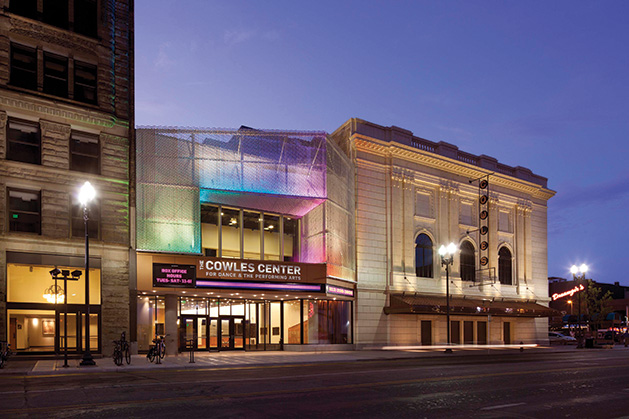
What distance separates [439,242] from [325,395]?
108 ft

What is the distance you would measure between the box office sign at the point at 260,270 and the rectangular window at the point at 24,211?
860 cm

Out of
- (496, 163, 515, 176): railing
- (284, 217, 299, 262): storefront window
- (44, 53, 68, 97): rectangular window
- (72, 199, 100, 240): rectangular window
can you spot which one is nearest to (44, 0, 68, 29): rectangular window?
(44, 53, 68, 97): rectangular window

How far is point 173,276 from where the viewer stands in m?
29.9

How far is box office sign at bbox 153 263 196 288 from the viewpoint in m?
29.7

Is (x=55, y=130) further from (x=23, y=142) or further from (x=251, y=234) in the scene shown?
(x=251, y=234)

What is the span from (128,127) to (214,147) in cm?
496

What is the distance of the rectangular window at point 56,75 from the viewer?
2977 cm

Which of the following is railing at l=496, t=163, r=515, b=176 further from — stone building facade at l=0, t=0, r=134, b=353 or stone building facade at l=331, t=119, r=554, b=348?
stone building facade at l=0, t=0, r=134, b=353

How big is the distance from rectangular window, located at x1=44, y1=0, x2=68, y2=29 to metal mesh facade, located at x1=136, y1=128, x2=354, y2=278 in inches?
282

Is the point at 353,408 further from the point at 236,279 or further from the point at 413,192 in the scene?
the point at 413,192

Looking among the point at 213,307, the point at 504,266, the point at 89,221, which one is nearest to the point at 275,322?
the point at 213,307

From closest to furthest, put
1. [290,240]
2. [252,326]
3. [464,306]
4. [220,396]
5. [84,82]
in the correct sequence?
1. [220,396]
2. [84,82]
3. [252,326]
4. [290,240]
5. [464,306]

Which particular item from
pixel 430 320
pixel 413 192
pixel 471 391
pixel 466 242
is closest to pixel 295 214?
pixel 413 192

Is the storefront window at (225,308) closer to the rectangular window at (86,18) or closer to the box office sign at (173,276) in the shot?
the box office sign at (173,276)
